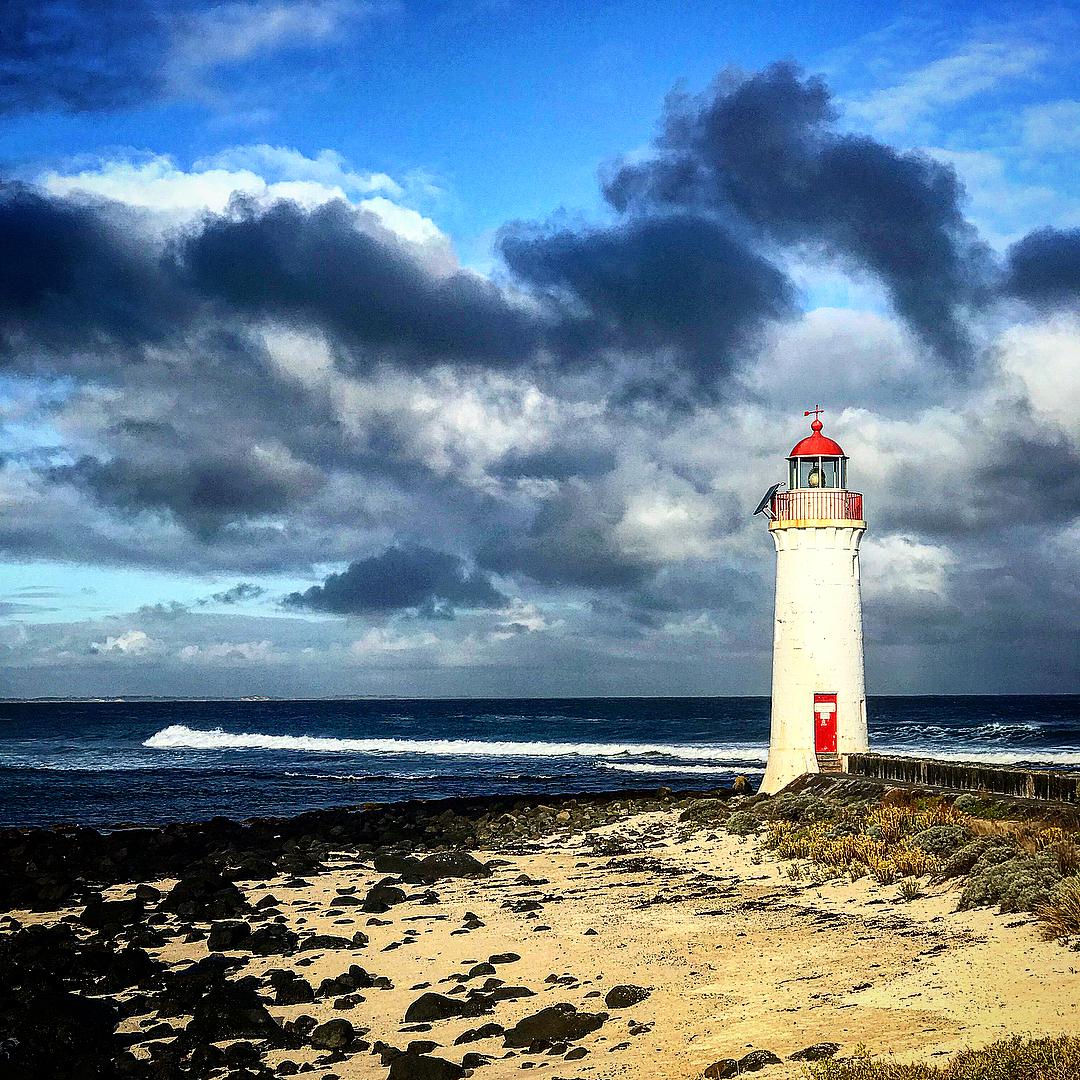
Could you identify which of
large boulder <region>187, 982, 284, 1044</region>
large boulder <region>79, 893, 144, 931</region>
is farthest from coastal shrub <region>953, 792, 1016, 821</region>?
large boulder <region>79, 893, 144, 931</region>

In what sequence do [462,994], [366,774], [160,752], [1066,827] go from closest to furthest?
[462,994] → [1066,827] → [366,774] → [160,752]

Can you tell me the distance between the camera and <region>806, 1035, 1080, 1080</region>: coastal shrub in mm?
5898

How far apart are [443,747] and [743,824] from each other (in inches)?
1645

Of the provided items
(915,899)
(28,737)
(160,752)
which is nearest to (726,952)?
(915,899)

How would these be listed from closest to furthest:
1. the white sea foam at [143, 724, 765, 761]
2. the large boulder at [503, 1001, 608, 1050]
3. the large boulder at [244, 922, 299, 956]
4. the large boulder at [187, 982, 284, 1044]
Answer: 1. the large boulder at [503, 1001, 608, 1050]
2. the large boulder at [187, 982, 284, 1044]
3. the large boulder at [244, 922, 299, 956]
4. the white sea foam at [143, 724, 765, 761]

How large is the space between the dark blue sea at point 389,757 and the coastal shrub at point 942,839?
758 inches

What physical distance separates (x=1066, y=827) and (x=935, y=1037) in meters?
6.20

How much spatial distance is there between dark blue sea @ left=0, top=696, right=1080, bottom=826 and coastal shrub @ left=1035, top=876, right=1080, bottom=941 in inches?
878

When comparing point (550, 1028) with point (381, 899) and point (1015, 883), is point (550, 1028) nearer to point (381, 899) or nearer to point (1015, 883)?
point (1015, 883)

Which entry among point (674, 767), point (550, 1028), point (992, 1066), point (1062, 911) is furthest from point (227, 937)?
point (674, 767)

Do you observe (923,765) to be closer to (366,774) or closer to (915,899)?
(915,899)

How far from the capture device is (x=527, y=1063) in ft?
24.8

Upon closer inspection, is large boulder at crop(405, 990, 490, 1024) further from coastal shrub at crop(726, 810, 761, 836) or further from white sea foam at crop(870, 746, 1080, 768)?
white sea foam at crop(870, 746, 1080, 768)

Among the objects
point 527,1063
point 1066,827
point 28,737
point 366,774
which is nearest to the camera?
point 527,1063
